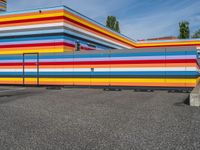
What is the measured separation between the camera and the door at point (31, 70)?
22.1 meters

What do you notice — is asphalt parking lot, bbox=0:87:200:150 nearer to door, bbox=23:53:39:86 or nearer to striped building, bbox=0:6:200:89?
striped building, bbox=0:6:200:89

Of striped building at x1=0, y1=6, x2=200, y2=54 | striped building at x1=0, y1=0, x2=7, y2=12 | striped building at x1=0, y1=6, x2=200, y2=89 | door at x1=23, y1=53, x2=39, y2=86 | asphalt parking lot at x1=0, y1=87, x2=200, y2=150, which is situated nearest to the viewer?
asphalt parking lot at x1=0, y1=87, x2=200, y2=150

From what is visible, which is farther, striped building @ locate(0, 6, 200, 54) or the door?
striped building @ locate(0, 6, 200, 54)

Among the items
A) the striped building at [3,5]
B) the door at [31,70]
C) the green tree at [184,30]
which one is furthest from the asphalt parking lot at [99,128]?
the green tree at [184,30]

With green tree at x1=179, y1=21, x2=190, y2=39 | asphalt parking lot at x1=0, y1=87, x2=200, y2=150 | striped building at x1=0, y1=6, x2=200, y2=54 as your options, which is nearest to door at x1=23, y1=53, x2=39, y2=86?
striped building at x1=0, y1=6, x2=200, y2=54

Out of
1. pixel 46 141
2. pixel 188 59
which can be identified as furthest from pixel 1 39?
pixel 46 141

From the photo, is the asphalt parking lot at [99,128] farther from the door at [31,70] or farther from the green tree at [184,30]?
the green tree at [184,30]

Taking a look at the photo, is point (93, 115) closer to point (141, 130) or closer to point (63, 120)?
point (63, 120)

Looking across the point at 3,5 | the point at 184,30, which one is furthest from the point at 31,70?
the point at 184,30

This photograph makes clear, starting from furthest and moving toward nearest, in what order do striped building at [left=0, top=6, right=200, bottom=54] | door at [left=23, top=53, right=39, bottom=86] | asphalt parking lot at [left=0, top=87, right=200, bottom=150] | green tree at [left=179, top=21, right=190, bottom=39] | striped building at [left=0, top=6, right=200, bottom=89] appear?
green tree at [left=179, top=21, right=190, bottom=39], striped building at [left=0, top=6, right=200, bottom=54], door at [left=23, top=53, right=39, bottom=86], striped building at [left=0, top=6, right=200, bottom=89], asphalt parking lot at [left=0, top=87, right=200, bottom=150]

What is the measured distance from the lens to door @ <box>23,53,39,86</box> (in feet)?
72.5

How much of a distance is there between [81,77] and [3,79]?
7689 mm

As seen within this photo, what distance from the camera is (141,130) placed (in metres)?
6.84

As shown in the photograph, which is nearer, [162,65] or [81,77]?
[162,65]
